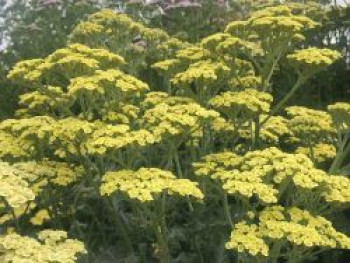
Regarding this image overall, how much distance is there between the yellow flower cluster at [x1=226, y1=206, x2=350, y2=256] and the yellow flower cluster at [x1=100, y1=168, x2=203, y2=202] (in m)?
0.34

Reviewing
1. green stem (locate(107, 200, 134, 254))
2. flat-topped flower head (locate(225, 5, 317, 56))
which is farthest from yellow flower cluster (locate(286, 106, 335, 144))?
green stem (locate(107, 200, 134, 254))

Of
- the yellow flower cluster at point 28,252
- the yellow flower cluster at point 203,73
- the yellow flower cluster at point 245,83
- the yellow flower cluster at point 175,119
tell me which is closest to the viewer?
the yellow flower cluster at point 28,252

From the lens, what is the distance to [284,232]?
3117 mm

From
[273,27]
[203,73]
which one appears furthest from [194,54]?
[273,27]

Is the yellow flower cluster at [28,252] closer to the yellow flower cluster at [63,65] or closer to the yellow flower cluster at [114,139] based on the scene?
the yellow flower cluster at [114,139]

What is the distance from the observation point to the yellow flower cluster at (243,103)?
3871mm

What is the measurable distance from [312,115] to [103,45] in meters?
2.33

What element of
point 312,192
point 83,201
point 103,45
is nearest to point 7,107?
point 103,45

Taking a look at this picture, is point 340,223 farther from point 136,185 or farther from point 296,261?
point 136,185

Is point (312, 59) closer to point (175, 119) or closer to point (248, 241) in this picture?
point (175, 119)

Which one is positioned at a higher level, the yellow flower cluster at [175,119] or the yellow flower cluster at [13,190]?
the yellow flower cluster at [175,119]

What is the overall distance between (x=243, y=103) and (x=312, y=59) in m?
0.56

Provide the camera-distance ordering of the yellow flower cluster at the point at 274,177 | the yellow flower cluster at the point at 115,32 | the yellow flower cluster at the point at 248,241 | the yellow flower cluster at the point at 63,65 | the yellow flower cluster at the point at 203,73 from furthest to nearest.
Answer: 1. the yellow flower cluster at the point at 115,32
2. the yellow flower cluster at the point at 203,73
3. the yellow flower cluster at the point at 63,65
4. the yellow flower cluster at the point at 274,177
5. the yellow flower cluster at the point at 248,241

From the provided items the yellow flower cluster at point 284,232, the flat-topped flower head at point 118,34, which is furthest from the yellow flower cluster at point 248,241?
the flat-topped flower head at point 118,34
